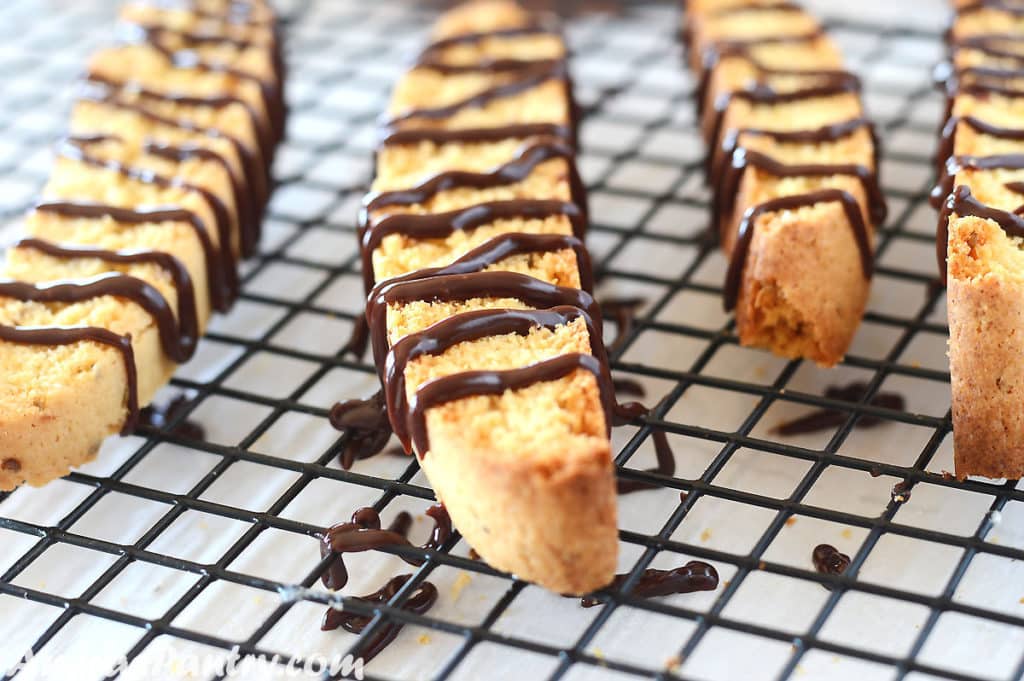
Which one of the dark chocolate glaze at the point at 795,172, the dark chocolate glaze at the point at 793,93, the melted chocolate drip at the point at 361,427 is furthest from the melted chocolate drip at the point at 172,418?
the dark chocolate glaze at the point at 793,93

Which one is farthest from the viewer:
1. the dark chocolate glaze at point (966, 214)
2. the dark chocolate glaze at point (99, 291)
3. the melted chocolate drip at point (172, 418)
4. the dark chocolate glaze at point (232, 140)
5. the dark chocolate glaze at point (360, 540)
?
the dark chocolate glaze at point (232, 140)

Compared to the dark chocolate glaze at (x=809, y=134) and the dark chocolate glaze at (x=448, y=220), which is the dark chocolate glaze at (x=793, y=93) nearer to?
the dark chocolate glaze at (x=809, y=134)

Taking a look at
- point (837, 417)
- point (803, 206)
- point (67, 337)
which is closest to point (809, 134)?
point (803, 206)

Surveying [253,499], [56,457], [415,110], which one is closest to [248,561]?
[253,499]

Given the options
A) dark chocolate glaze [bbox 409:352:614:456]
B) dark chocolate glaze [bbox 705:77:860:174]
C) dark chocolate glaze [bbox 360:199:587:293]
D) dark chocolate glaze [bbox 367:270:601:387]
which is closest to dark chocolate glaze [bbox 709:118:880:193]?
dark chocolate glaze [bbox 705:77:860:174]

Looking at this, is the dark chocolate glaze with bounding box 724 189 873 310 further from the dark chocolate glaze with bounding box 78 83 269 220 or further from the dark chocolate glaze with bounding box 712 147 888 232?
the dark chocolate glaze with bounding box 78 83 269 220

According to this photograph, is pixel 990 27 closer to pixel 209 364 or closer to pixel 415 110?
pixel 415 110
